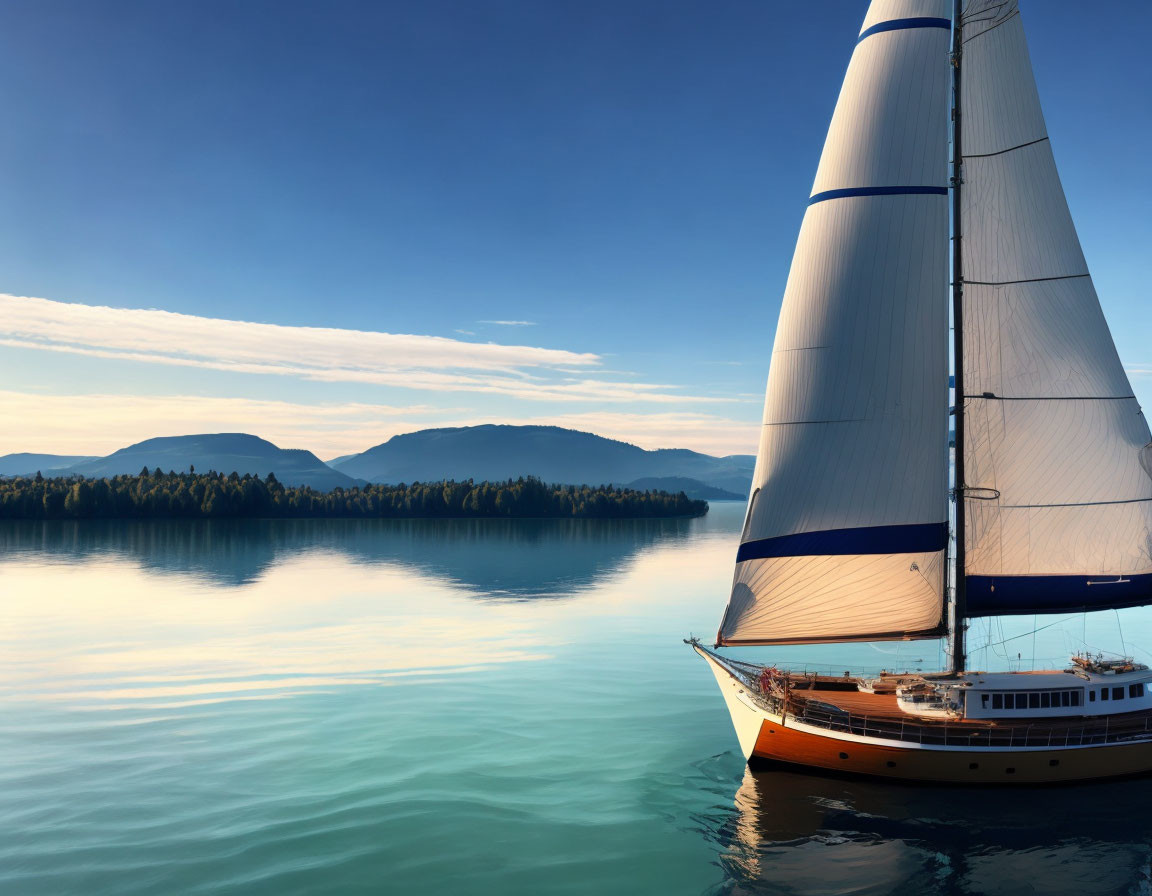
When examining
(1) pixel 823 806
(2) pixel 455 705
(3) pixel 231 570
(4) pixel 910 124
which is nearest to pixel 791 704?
(1) pixel 823 806

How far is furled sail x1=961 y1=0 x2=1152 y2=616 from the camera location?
78.8ft

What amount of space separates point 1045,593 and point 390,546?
9510 centimetres

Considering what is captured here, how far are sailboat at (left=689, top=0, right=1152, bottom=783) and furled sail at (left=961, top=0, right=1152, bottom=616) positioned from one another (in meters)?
0.05

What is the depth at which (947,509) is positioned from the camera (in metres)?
24.0

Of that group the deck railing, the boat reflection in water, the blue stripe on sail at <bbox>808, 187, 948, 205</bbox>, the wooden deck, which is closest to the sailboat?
the blue stripe on sail at <bbox>808, 187, 948, 205</bbox>

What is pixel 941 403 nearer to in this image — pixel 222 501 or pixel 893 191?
pixel 893 191

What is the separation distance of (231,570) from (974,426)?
6895cm

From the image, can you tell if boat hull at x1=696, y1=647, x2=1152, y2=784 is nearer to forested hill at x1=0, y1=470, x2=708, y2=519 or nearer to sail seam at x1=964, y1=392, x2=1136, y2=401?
sail seam at x1=964, y1=392, x2=1136, y2=401

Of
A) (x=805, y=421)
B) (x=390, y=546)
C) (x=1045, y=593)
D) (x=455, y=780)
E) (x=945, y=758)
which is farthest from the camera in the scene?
(x=390, y=546)

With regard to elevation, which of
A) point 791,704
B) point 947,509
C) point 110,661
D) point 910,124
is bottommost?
point 110,661

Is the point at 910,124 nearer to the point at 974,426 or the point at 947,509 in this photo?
the point at 974,426

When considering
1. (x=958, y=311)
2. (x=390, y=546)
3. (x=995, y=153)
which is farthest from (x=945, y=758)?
(x=390, y=546)

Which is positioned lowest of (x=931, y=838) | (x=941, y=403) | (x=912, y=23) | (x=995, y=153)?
(x=931, y=838)

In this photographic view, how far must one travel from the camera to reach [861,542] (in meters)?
23.7
